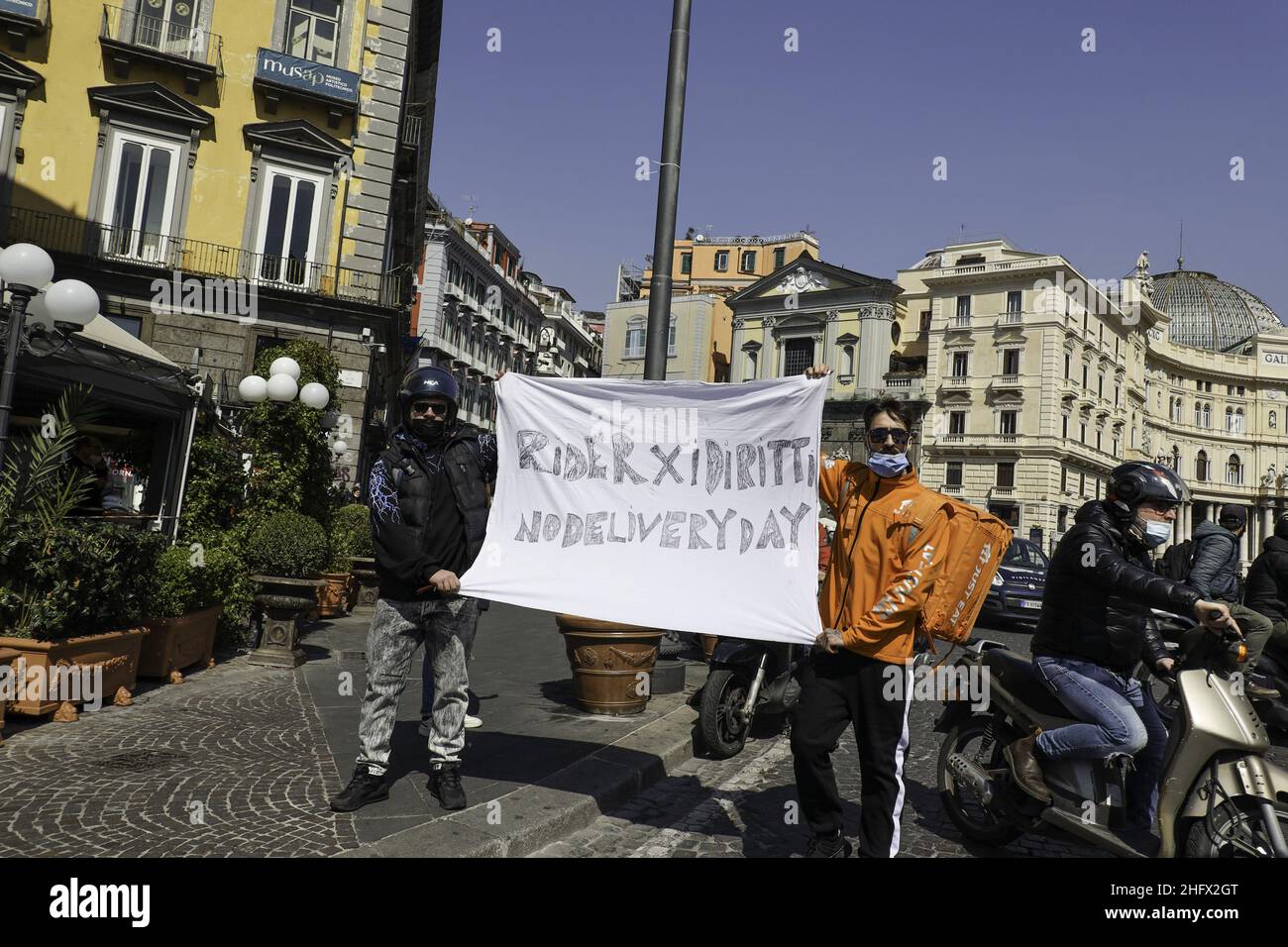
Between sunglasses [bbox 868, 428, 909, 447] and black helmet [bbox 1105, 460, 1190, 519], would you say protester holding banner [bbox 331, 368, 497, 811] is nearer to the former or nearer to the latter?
sunglasses [bbox 868, 428, 909, 447]

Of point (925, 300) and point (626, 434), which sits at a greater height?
point (925, 300)

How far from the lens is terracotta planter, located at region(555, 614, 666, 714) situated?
21.2 feet

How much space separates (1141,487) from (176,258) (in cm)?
1956

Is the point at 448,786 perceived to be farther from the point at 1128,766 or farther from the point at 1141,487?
the point at 1141,487

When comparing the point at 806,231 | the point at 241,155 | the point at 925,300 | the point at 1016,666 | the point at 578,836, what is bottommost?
the point at 578,836

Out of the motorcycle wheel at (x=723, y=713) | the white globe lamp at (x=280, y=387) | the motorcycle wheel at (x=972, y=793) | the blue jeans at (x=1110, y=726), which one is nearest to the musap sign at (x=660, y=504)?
the blue jeans at (x=1110, y=726)

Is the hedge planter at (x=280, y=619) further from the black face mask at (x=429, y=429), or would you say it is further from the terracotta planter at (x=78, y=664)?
the black face mask at (x=429, y=429)

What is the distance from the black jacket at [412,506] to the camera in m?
4.15

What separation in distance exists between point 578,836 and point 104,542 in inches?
156

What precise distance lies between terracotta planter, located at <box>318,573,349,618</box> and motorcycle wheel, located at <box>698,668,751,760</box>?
734cm

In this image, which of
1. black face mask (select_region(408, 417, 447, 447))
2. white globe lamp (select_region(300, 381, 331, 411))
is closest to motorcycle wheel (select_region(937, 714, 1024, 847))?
black face mask (select_region(408, 417, 447, 447))
